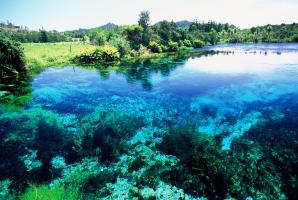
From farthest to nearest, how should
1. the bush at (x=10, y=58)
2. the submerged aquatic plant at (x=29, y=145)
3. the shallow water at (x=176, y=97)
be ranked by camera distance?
the bush at (x=10, y=58)
the shallow water at (x=176, y=97)
the submerged aquatic plant at (x=29, y=145)

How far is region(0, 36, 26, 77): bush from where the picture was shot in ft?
109

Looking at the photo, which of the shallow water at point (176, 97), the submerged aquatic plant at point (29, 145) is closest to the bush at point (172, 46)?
the shallow water at point (176, 97)

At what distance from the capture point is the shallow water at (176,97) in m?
18.3

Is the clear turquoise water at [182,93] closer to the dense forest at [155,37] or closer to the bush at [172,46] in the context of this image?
the dense forest at [155,37]

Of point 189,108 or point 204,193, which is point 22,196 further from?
point 189,108

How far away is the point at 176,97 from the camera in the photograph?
82.6 ft

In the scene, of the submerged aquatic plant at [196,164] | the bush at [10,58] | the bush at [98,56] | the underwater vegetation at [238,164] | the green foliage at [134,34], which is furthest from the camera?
the green foliage at [134,34]

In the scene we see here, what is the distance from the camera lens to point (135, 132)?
16.8 m

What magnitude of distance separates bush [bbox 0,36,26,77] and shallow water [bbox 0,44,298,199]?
3.31 metres

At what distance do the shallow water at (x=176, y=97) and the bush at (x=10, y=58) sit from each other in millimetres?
3314

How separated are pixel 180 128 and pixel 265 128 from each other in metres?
6.12

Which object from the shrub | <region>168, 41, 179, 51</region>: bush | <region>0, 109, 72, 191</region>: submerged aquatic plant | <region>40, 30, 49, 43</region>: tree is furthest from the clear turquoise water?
<region>40, 30, 49, 43</region>: tree

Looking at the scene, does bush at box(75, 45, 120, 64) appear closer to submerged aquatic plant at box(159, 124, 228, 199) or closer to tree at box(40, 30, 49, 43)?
submerged aquatic plant at box(159, 124, 228, 199)

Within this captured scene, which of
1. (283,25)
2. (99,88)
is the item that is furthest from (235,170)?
(283,25)
